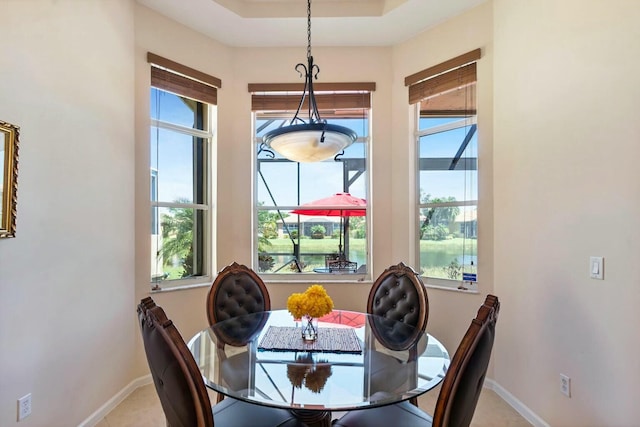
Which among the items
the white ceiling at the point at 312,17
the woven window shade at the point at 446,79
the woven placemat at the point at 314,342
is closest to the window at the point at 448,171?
the woven window shade at the point at 446,79

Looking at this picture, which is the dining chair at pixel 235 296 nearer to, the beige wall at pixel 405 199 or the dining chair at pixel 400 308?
the beige wall at pixel 405 199

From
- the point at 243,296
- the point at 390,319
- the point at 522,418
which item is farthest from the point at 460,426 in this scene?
the point at 243,296

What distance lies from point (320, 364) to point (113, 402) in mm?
1814

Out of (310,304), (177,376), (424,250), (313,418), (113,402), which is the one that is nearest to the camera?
(177,376)

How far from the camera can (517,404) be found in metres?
2.30

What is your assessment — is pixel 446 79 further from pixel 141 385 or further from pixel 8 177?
pixel 141 385

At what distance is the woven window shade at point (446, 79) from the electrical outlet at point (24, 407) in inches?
133

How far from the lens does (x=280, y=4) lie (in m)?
2.76

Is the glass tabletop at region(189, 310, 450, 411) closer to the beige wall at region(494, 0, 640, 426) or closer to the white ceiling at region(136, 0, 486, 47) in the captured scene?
the beige wall at region(494, 0, 640, 426)

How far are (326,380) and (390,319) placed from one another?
102 centimetres

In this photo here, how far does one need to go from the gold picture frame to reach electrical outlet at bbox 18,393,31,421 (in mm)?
862

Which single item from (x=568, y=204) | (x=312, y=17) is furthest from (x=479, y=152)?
(x=312, y=17)

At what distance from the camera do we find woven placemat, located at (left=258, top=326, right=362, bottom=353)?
5.41ft

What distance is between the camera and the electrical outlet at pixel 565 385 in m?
1.90
